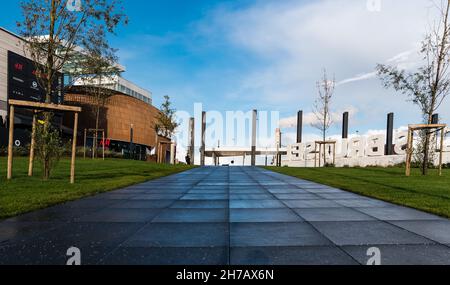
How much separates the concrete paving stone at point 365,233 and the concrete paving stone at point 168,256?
67.8 inches

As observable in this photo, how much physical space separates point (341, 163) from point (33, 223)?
127 ft

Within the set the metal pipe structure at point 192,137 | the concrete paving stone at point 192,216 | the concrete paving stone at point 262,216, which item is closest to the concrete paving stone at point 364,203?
the concrete paving stone at point 262,216

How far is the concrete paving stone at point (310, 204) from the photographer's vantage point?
23.3 feet

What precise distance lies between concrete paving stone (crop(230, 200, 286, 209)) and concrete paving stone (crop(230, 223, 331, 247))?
1.76 m

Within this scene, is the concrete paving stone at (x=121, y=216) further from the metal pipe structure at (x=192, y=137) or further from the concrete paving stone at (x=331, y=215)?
the metal pipe structure at (x=192, y=137)

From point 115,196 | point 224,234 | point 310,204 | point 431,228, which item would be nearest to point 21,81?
point 115,196

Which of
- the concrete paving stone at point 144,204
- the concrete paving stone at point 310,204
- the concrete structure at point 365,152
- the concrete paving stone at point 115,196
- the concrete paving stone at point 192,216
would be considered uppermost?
the concrete structure at point 365,152

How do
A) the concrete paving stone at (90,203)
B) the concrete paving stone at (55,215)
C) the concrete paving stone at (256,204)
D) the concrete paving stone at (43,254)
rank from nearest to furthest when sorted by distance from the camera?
the concrete paving stone at (43,254) → the concrete paving stone at (55,215) → the concrete paving stone at (90,203) → the concrete paving stone at (256,204)

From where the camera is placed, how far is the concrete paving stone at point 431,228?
4.34 meters

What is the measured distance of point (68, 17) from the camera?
12.9 m

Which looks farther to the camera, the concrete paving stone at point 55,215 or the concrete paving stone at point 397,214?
the concrete paving stone at point 397,214

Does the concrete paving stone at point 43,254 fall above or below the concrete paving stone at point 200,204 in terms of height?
above

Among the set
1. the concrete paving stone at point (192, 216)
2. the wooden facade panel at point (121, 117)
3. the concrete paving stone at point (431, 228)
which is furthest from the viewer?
the wooden facade panel at point (121, 117)

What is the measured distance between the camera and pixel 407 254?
11.7 ft
